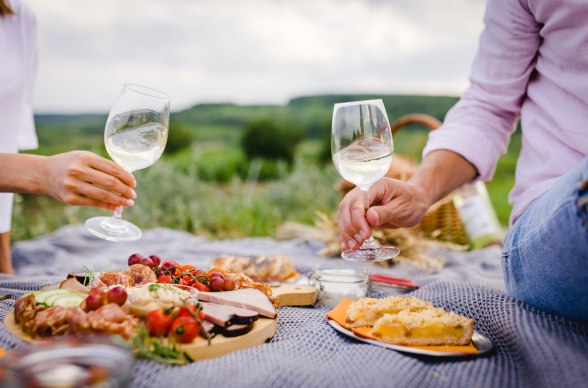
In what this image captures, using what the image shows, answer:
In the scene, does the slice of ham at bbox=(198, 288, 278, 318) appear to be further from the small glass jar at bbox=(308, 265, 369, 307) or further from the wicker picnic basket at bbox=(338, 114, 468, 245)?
the wicker picnic basket at bbox=(338, 114, 468, 245)

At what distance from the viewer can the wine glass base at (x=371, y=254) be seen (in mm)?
2154

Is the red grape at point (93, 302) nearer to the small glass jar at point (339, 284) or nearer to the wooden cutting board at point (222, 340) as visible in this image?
the wooden cutting board at point (222, 340)

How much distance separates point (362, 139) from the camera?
82.0 inches

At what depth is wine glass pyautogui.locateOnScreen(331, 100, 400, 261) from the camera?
2.08 meters

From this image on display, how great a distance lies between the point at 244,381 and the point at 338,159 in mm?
951

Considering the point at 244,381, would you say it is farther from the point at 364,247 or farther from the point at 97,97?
the point at 97,97

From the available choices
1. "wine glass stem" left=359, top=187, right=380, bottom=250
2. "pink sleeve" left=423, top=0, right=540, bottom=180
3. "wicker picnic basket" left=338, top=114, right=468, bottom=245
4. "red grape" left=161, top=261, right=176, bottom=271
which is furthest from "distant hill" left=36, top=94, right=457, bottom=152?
"red grape" left=161, top=261, right=176, bottom=271

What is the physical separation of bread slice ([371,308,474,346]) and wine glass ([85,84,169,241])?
1175 mm

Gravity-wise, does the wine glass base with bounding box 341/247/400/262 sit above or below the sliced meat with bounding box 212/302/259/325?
above

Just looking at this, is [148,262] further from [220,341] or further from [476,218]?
[476,218]

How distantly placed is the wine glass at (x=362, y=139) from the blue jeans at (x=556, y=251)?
53cm

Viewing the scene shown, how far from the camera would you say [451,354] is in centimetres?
180

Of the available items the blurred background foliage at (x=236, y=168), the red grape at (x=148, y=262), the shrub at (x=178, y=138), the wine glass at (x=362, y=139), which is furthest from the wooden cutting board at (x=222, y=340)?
the shrub at (x=178, y=138)

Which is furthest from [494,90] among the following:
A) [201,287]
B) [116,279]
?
[116,279]
